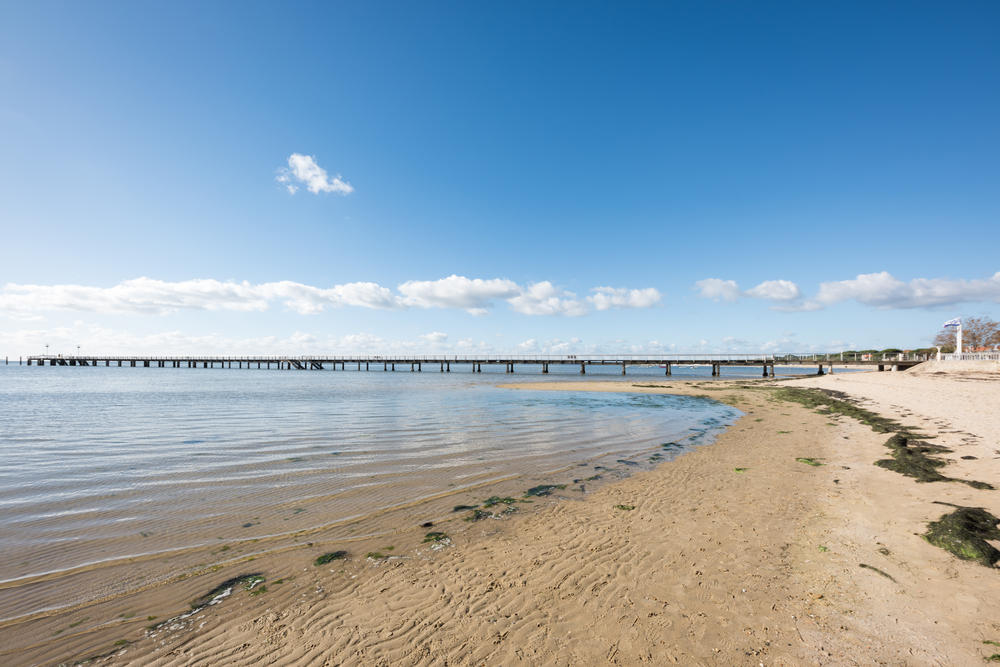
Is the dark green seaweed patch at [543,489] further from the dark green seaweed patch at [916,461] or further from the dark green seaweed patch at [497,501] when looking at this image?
the dark green seaweed patch at [916,461]

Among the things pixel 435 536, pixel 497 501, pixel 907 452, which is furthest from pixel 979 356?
pixel 435 536

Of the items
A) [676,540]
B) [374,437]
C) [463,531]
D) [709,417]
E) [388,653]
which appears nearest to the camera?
[388,653]

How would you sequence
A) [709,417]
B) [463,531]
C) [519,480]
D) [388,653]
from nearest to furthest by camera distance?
[388,653] < [463,531] < [519,480] < [709,417]

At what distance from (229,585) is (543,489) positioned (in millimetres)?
6230

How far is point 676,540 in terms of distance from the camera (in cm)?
639

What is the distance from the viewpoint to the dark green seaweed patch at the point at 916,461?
344 inches

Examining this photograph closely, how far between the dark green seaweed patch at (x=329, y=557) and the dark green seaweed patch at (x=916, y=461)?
1234 cm

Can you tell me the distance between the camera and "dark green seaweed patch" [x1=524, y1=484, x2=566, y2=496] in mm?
8977

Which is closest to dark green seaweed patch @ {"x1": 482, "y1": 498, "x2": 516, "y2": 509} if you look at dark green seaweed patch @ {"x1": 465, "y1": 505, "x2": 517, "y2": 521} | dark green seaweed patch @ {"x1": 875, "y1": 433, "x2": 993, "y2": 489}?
dark green seaweed patch @ {"x1": 465, "y1": 505, "x2": 517, "y2": 521}

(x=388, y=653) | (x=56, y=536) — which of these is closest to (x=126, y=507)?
(x=56, y=536)

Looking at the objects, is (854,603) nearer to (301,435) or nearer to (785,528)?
(785,528)

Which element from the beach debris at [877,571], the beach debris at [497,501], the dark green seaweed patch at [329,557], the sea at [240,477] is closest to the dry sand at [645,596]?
the beach debris at [877,571]

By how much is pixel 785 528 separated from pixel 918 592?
213 cm

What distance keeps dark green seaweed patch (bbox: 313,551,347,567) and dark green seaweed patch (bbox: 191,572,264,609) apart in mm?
721
